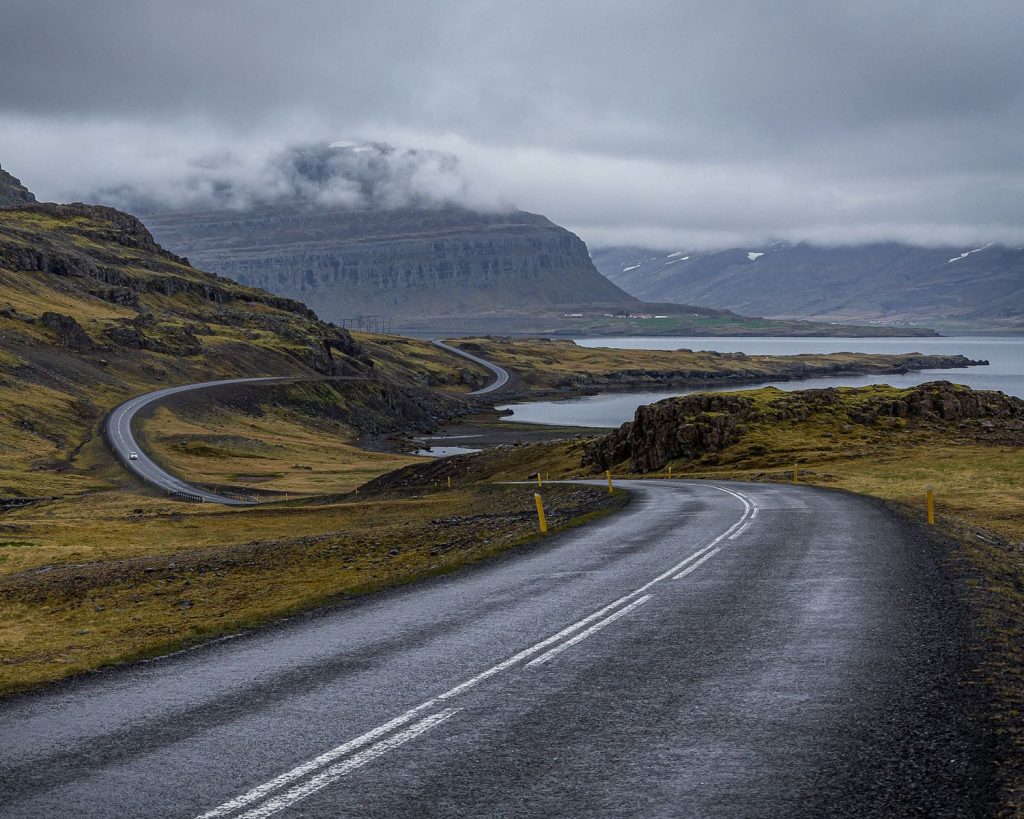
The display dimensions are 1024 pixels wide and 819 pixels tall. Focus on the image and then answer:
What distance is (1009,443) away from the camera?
187 feet

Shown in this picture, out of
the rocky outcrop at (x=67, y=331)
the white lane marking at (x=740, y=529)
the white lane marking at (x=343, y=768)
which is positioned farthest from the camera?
the rocky outcrop at (x=67, y=331)

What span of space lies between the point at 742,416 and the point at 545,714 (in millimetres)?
58513

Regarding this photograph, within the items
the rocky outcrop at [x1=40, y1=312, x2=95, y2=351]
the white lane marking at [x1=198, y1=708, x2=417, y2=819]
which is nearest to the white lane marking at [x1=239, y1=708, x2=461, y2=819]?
the white lane marking at [x1=198, y1=708, x2=417, y2=819]

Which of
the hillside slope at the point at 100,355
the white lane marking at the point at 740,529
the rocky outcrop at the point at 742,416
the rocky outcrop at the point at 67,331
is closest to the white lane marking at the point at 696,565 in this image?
the white lane marking at the point at 740,529

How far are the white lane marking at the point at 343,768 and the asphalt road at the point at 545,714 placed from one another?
0.08 feet

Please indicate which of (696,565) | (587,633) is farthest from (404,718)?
(696,565)

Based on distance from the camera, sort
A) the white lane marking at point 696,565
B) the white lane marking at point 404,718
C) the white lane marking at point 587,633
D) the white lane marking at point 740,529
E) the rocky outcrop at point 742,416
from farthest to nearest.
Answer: the rocky outcrop at point 742,416 < the white lane marking at point 740,529 < the white lane marking at point 696,565 < the white lane marking at point 587,633 < the white lane marking at point 404,718

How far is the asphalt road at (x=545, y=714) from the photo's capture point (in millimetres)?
8203

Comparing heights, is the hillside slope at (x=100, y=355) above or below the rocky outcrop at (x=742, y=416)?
above

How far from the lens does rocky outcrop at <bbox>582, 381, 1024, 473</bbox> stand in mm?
64312

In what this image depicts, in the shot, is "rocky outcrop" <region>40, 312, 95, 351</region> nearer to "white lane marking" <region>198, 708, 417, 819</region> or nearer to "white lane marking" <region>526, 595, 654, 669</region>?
"white lane marking" <region>526, 595, 654, 669</region>

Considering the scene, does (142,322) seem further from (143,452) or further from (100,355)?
(143,452)

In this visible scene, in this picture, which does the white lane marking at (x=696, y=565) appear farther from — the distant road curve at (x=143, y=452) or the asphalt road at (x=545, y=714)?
the distant road curve at (x=143, y=452)

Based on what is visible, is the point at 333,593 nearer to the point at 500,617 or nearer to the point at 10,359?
the point at 500,617
